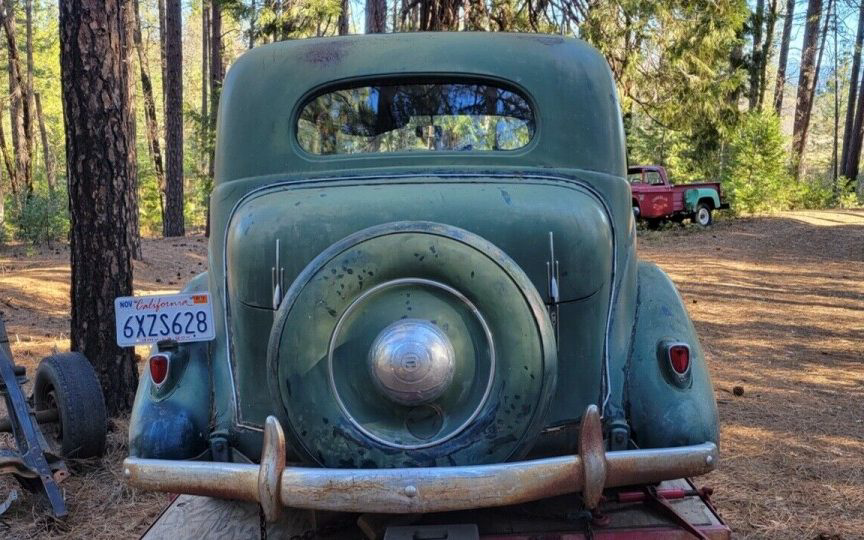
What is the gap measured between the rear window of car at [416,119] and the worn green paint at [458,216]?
0.30 ft

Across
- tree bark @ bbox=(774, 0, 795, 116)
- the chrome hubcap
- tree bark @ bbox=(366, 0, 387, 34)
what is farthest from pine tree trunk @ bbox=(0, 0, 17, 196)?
tree bark @ bbox=(774, 0, 795, 116)

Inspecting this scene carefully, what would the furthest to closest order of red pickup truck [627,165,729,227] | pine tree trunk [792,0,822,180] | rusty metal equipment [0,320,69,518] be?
pine tree trunk [792,0,822,180] → red pickup truck [627,165,729,227] → rusty metal equipment [0,320,69,518]

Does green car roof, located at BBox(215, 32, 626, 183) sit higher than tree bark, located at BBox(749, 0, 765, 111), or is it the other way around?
tree bark, located at BBox(749, 0, 765, 111)

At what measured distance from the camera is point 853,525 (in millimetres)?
3625

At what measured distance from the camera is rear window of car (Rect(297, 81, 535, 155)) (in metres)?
3.25

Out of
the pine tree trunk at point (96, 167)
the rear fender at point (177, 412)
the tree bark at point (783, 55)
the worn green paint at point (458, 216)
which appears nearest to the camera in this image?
Result: the worn green paint at point (458, 216)

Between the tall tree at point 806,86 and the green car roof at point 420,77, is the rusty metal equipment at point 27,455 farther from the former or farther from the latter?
the tall tree at point 806,86

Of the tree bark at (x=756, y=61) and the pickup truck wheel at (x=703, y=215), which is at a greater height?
the tree bark at (x=756, y=61)

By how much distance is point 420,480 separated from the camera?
2.11 metres

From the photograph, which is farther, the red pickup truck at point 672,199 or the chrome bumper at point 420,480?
the red pickup truck at point 672,199

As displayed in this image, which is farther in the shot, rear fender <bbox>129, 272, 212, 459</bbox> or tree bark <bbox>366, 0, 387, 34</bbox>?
tree bark <bbox>366, 0, 387, 34</bbox>


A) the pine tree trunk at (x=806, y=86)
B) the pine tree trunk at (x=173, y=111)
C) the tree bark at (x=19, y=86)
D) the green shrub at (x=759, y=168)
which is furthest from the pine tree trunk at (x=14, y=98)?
the pine tree trunk at (x=806, y=86)

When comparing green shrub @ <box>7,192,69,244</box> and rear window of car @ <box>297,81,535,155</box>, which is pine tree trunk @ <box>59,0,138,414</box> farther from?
green shrub @ <box>7,192,69,244</box>

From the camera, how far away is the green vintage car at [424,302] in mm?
2256
